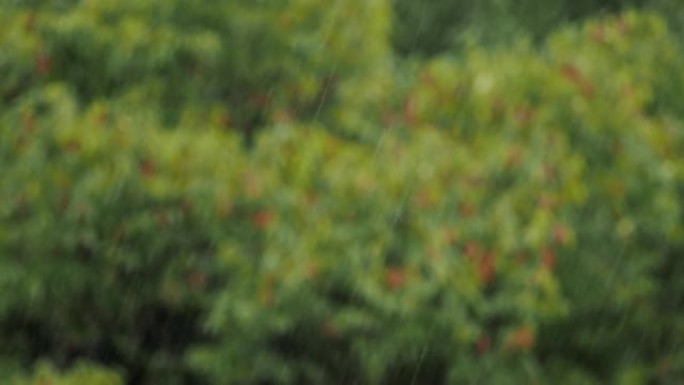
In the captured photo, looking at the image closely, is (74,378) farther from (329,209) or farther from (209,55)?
(209,55)

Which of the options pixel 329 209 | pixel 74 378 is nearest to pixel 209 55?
pixel 329 209

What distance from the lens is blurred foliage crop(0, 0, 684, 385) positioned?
474 centimetres

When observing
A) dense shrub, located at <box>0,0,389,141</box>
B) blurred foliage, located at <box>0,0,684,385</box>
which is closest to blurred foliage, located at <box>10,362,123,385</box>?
blurred foliage, located at <box>0,0,684,385</box>

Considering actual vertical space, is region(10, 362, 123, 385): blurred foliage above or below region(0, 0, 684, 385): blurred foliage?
below

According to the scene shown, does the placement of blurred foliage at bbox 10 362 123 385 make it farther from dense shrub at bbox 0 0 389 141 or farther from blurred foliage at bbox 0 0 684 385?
dense shrub at bbox 0 0 389 141

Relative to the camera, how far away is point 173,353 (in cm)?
608

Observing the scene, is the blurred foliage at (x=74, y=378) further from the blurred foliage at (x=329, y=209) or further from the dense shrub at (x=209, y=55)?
the dense shrub at (x=209, y=55)

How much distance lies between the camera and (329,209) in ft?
16.0

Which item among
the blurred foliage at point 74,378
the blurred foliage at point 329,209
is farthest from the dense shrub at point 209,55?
the blurred foliage at point 74,378

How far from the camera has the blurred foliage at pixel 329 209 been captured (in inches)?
187

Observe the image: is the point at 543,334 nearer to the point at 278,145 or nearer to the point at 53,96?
the point at 278,145

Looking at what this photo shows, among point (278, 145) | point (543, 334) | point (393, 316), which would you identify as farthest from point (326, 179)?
point (543, 334)

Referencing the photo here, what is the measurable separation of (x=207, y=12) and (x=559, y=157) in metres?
2.22

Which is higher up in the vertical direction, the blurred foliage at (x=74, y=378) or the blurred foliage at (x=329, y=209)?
the blurred foliage at (x=329, y=209)
